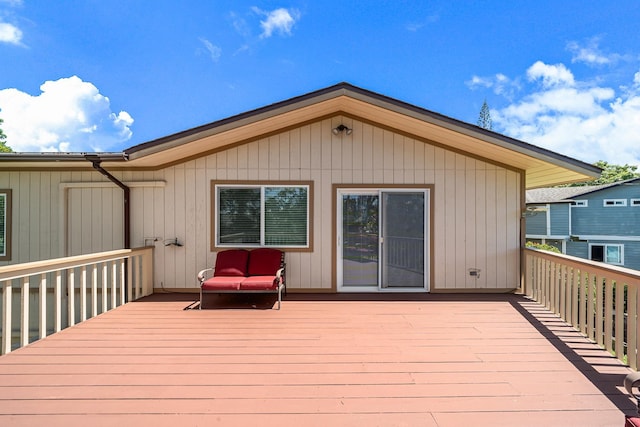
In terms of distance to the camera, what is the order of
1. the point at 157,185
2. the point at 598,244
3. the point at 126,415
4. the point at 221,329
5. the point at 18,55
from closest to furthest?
the point at 126,415
the point at 221,329
the point at 157,185
the point at 18,55
the point at 598,244

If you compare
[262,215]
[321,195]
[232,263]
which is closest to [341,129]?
[321,195]

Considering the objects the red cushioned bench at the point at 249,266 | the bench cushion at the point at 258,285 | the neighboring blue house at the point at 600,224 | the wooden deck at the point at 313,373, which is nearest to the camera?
the wooden deck at the point at 313,373

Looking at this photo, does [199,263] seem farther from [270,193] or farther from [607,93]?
Answer: [607,93]

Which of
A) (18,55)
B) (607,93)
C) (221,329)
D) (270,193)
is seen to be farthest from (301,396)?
(607,93)

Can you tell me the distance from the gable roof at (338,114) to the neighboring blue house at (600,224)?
43.7 feet

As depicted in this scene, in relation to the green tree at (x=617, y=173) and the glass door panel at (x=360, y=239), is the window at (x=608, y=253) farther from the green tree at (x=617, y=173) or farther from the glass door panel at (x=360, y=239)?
the green tree at (x=617, y=173)

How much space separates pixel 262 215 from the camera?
5.43 meters

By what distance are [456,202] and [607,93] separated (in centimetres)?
3627

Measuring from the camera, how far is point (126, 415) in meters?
2.03

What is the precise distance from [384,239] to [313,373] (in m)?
3.21

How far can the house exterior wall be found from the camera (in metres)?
5.40

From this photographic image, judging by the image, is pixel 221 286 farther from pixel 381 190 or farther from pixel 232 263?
pixel 381 190

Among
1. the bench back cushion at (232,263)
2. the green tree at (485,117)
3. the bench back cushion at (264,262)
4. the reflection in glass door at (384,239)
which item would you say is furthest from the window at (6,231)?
the green tree at (485,117)

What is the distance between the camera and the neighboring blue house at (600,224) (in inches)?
608
